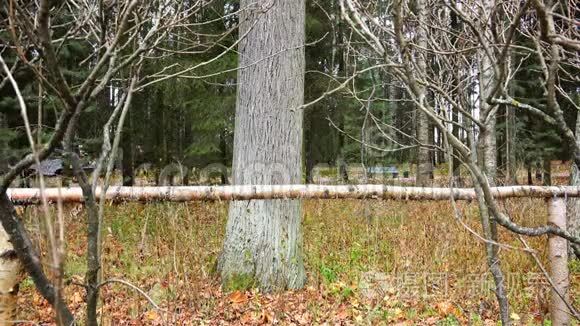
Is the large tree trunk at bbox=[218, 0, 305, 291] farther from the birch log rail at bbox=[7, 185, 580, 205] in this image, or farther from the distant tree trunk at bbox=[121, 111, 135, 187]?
the distant tree trunk at bbox=[121, 111, 135, 187]

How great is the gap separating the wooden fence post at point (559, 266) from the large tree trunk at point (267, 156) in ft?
7.26

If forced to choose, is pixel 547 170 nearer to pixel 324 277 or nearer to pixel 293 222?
pixel 324 277

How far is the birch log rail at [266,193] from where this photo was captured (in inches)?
119

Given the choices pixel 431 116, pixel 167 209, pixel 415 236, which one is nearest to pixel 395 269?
pixel 415 236

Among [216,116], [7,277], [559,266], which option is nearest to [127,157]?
[216,116]

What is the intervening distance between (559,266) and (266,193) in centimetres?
196

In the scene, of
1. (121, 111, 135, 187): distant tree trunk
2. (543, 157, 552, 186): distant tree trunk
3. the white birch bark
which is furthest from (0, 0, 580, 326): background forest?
(543, 157, 552, 186): distant tree trunk

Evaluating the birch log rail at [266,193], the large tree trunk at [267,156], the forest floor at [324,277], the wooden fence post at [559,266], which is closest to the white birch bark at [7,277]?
the birch log rail at [266,193]

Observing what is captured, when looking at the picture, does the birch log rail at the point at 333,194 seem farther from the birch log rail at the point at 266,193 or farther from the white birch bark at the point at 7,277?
the white birch bark at the point at 7,277

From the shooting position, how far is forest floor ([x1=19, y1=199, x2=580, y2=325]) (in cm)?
367

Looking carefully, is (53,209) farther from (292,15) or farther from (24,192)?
(292,15)

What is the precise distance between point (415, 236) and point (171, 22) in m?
3.26

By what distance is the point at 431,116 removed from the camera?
4.96 feet

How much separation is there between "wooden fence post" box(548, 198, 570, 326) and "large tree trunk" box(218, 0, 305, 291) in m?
2.21
